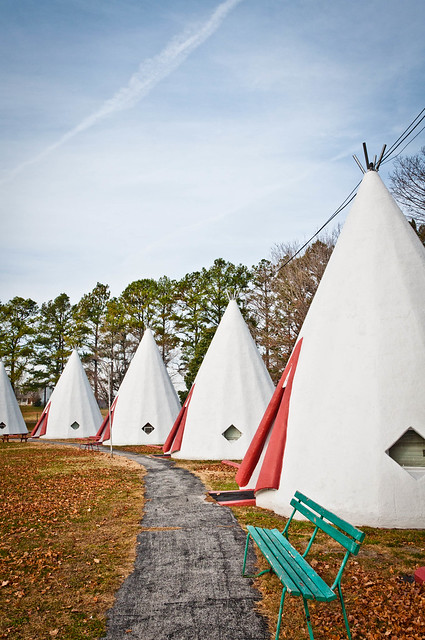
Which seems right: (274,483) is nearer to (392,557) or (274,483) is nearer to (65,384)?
(392,557)

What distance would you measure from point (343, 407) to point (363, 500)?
1.42 metres

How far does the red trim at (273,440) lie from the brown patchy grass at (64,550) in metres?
2.25

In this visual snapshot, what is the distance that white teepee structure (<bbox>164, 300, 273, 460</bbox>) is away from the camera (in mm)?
18328

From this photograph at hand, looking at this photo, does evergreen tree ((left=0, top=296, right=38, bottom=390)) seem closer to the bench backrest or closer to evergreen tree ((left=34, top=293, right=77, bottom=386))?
evergreen tree ((left=34, top=293, right=77, bottom=386))

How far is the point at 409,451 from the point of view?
25.0ft

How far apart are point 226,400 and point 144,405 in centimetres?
880

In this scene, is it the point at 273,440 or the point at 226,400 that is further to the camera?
the point at 226,400

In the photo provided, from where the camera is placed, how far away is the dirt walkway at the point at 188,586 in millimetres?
3988

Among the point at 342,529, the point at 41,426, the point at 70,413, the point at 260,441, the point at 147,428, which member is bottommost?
the point at 342,529

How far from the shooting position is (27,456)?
19.6 metres

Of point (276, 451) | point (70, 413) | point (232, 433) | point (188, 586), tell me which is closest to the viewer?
point (188, 586)

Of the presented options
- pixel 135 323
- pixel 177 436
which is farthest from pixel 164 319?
pixel 177 436

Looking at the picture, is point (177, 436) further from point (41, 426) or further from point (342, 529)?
point (41, 426)

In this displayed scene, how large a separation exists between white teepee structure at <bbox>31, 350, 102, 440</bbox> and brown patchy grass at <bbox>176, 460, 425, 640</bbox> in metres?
27.4
